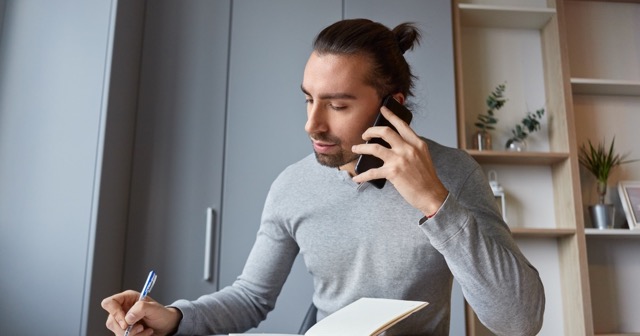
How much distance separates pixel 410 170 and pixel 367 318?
26cm

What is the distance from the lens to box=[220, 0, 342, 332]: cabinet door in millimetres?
2219

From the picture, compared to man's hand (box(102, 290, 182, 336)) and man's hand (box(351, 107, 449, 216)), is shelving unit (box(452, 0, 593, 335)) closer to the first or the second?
man's hand (box(351, 107, 449, 216))

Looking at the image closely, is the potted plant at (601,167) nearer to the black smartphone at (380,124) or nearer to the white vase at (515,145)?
the white vase at (515,145)

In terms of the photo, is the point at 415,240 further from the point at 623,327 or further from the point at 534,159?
the point at 623,327

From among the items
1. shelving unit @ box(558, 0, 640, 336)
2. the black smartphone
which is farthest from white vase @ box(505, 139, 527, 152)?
the black smartphone

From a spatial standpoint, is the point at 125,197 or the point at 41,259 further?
the point at 125,197

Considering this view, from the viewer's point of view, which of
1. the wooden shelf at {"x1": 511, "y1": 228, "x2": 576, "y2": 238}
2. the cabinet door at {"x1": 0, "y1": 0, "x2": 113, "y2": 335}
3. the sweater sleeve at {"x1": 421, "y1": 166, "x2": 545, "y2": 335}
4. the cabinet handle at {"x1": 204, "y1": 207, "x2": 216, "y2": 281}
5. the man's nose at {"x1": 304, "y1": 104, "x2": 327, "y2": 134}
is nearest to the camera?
the sweater sleeve at {"x1": 421, "y1": 166, "x2": 545, "y2": 335}

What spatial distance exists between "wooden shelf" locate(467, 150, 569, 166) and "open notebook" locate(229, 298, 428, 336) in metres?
1.72

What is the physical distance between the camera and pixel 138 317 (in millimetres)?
933

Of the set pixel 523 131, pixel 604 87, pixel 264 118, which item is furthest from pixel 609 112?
pixel 264 118

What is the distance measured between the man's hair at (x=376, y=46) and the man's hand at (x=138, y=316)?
0.61 m

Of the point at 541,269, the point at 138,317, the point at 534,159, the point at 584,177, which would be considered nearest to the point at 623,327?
the point at 541,269

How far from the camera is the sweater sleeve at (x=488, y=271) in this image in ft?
3.00

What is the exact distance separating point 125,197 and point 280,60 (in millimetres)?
845
